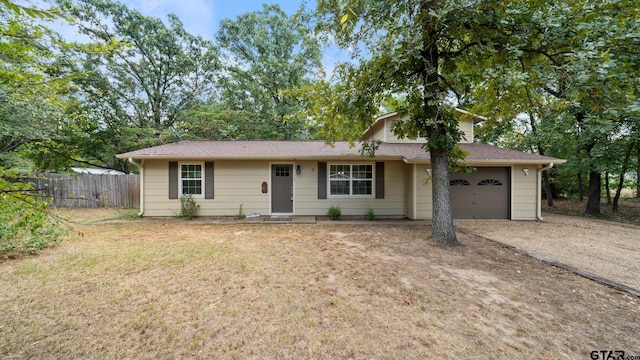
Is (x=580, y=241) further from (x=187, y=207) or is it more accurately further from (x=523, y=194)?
(x=187, y=207)

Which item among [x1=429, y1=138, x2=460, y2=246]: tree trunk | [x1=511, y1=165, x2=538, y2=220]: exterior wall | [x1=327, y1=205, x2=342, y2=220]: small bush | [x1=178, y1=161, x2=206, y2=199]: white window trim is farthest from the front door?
[x1=511, y1=165, x2=538, y2=220]: exterior wall

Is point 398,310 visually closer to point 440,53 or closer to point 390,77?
point 390,77

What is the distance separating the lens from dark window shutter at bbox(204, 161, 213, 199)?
27.2 feet

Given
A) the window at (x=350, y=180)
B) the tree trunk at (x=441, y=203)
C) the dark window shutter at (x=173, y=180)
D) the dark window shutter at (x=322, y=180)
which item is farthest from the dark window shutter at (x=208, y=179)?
the tree trunk at (x=441, y=203)

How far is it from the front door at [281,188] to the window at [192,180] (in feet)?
8.26

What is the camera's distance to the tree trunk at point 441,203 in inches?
205

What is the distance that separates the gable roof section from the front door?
625 mm

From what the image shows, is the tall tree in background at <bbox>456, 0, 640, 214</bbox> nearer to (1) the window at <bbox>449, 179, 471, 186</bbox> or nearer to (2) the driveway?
(2) the driveway

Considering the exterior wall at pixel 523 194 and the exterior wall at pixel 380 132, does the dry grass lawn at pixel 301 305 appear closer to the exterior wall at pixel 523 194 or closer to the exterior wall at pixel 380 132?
the exterior wall at pixel 523 194

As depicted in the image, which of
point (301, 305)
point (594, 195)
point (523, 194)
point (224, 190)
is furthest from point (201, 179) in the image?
point (594, 195)

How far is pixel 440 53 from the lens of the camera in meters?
5.13

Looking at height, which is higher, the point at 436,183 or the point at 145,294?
the point at 436,183

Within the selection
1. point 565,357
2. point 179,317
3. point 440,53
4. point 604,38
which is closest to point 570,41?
point 604,38

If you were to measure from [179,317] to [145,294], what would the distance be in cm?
83
